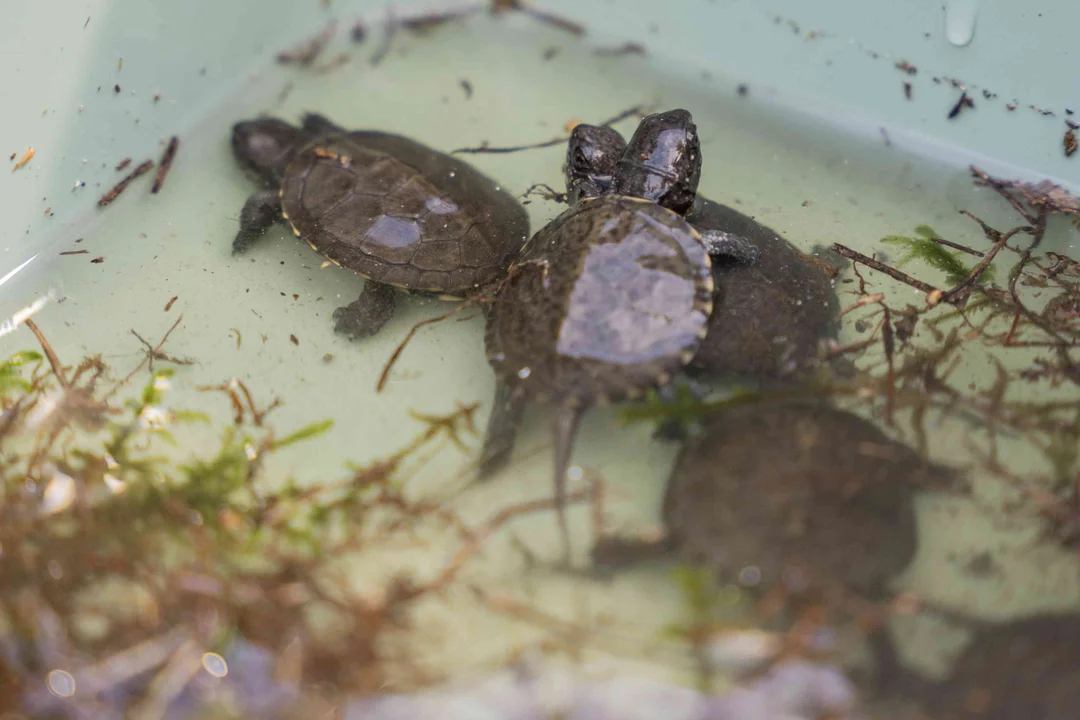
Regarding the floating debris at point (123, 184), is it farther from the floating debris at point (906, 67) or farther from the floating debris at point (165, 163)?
the floating debris at point (906, 67)

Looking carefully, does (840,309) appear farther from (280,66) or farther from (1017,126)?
(280,66)

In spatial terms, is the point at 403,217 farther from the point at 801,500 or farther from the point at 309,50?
the point at 801,500

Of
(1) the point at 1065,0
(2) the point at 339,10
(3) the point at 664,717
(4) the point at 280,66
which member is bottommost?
(3) the point at 664,717

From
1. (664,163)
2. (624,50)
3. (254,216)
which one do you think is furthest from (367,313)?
(624,50)

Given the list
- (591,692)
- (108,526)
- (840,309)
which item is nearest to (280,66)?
(108,526)

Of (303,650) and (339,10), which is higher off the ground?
(339,10)

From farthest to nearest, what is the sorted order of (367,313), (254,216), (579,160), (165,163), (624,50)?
(624,50) < (165,163) < (254,216) < (579,160) < (367,313)

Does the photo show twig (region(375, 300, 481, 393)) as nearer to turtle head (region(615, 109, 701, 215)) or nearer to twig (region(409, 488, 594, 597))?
twig (region(409, 488, 594, 597))

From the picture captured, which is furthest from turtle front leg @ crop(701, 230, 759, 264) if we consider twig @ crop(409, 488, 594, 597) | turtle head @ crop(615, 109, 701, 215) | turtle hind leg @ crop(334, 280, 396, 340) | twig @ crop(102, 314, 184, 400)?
twig @ crop(102, 314, 184, 400)
